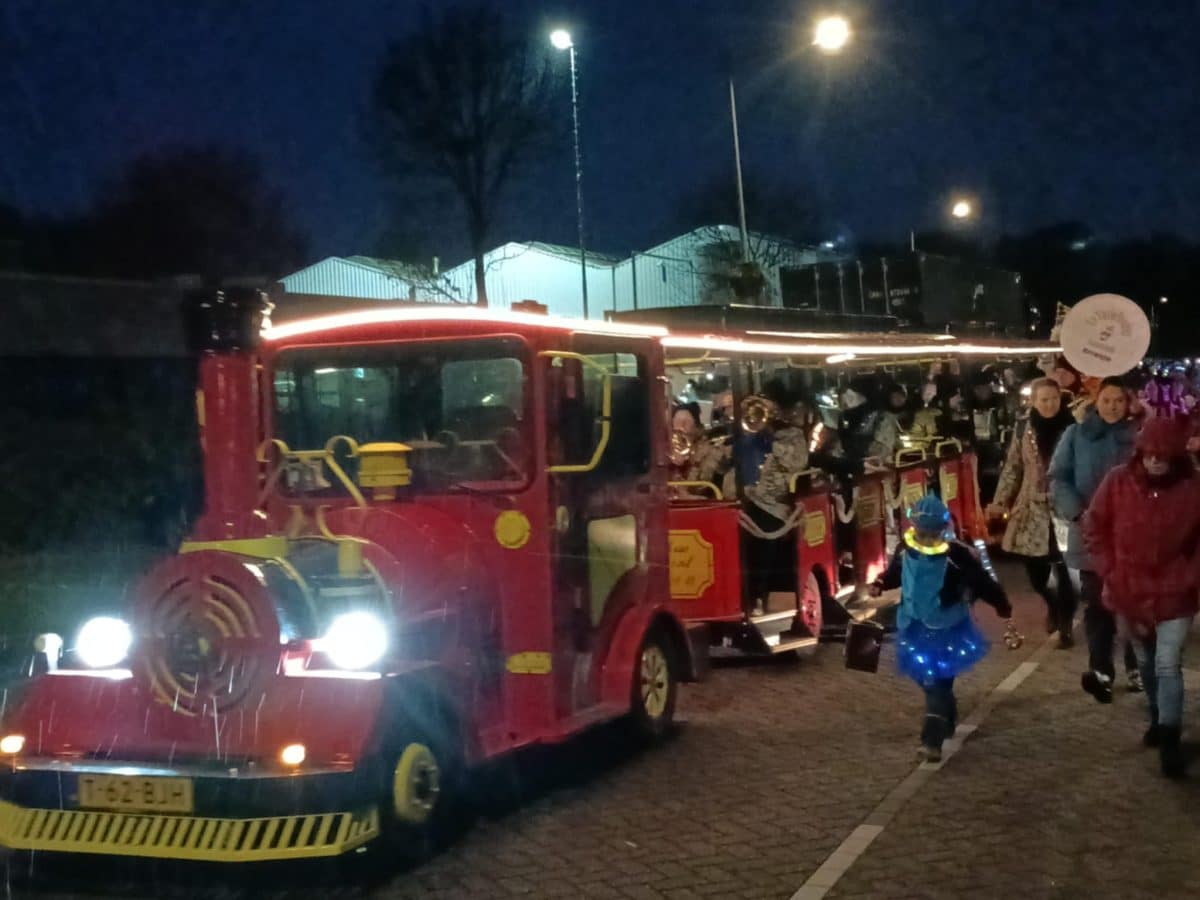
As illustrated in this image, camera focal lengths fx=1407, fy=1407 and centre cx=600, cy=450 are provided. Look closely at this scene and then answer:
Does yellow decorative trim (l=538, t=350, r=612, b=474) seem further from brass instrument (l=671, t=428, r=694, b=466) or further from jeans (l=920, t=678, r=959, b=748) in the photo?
brass instrument (l=671, t=428, r=694, b=466)

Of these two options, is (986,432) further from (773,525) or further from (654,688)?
(654,688)

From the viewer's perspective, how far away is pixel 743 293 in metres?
22.4

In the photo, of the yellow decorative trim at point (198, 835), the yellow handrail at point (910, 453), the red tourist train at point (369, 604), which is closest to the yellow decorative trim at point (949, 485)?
the yellow handrail at point (910, 453)

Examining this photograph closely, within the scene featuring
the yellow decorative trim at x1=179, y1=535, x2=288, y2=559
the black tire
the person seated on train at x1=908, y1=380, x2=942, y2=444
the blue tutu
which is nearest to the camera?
the yellow decorative trim at x1=179, y1=535, x2=288, y2=559

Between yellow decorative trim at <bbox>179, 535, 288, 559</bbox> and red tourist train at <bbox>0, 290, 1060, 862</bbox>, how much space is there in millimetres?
16

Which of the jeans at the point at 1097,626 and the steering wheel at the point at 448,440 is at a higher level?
the steering wheel at the point at 448,440

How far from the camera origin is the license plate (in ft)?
17.1

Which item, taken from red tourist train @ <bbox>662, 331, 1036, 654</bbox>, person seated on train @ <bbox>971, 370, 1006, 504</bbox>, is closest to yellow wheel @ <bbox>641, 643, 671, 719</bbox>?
red tourist train @ <bbox>662, 331, 1036, 654</bbox>

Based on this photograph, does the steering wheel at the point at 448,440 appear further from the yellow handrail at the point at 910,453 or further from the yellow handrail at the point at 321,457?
the yellow handrail at the point at 910,453

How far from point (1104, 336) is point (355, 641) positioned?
798 cm

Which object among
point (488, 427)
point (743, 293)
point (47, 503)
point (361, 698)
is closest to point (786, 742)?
point (488, 427)

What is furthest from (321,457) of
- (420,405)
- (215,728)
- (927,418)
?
(927,418)

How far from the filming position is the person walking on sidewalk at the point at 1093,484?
7.87 metres

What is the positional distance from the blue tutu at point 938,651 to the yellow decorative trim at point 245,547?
320cm
